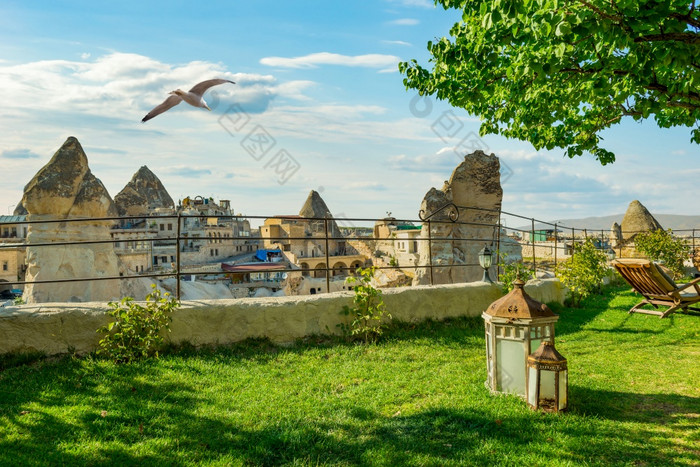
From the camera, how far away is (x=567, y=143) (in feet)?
28.5

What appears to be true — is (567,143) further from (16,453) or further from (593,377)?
(16,453)

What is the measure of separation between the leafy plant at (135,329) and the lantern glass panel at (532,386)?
3.85 m

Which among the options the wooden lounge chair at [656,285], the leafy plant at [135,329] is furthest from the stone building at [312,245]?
the leafy plant at [135,329]

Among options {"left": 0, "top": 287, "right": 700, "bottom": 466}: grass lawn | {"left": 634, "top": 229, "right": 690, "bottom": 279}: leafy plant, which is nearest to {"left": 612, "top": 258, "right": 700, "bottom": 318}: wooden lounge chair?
{"left": 0, "top": 287, "right": 700, "bottom": 466}: grass lawn

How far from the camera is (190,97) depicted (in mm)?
8328

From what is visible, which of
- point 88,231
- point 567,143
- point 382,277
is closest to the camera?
point 567,143

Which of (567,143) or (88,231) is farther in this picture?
(88,231)

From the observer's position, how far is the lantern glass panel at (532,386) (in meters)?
3.96

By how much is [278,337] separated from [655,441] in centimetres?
398

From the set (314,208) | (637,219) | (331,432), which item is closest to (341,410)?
(331,432)

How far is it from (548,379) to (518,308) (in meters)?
0.64

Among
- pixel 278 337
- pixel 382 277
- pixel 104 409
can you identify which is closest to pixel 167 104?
pixel 278 337

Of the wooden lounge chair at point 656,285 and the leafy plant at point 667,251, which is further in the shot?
the leafy plant at point 667,251

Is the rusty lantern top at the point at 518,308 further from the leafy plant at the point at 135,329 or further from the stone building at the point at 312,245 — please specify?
the stone building at the point at 312,245
